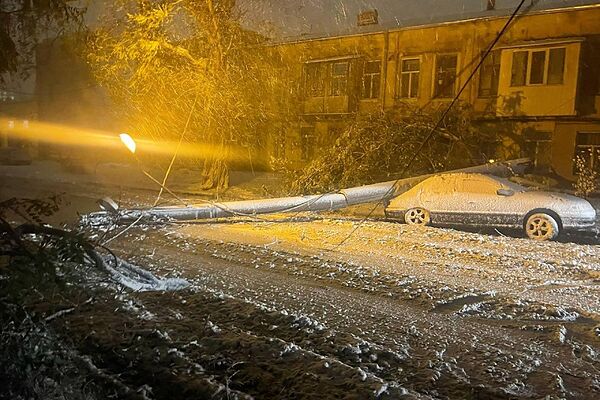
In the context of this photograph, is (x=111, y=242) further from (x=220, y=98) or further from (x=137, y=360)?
(x=220, y=98)

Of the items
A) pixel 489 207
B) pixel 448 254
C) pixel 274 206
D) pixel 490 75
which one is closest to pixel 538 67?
pixel 490 75

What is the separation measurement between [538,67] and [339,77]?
32.6 ft

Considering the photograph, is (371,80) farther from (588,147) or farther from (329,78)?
(588,147)

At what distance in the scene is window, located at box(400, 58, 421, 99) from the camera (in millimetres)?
26020

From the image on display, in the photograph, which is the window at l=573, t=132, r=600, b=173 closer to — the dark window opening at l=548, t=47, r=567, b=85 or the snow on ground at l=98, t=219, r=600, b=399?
the dark window opening at l=548, t=47, r=567, b=85

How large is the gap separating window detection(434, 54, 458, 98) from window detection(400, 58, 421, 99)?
109cm

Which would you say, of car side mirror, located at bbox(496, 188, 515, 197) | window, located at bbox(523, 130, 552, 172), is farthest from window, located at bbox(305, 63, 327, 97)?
car side mirror, located at bbox(496, 188, 515, 197)

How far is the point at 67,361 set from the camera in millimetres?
4465

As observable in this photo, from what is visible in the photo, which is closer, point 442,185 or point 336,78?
point 442,185

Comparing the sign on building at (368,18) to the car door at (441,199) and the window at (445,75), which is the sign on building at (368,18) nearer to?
the window at (445,75)

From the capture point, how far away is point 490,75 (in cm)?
2392

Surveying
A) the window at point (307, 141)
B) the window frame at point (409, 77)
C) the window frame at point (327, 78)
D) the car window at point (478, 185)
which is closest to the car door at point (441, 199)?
the car window at point (478, 185)

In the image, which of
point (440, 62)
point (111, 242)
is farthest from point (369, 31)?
point (111, 242)

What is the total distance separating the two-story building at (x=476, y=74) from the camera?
21031mm
